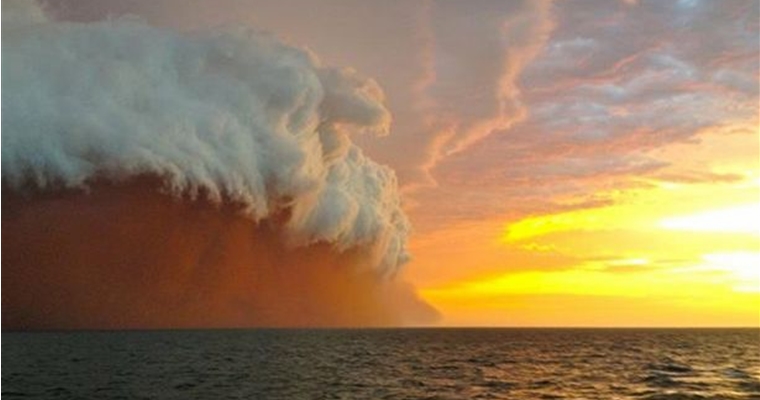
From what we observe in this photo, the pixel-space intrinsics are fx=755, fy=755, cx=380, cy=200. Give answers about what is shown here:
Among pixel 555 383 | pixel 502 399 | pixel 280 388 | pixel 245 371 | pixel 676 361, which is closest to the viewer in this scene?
pixel 502 399

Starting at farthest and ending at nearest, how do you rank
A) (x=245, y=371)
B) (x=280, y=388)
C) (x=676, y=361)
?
(x=676, y=361), (x=245, y=371), (x=280, y=388)

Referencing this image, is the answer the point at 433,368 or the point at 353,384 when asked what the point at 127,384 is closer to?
the point at 353,384

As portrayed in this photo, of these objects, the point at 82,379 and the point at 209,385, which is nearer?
the point at 209,385

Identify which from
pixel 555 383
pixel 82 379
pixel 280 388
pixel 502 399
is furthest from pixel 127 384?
pixel 555 383

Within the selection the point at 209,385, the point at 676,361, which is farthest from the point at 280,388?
the point at 676,361

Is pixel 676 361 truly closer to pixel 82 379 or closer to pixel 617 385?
pixel 617 385

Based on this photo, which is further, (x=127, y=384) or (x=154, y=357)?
(x=154, y=357)

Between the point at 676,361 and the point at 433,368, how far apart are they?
29.9 meters

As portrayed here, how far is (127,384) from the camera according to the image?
52250mm

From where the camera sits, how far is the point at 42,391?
1839 inches

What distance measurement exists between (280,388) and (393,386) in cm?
764

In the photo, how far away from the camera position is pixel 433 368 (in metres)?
68.9

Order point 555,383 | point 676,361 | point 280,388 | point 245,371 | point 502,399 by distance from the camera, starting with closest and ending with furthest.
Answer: point 502,399 → point 280,388 → point 555,383 → point 245,371 → point 676,361

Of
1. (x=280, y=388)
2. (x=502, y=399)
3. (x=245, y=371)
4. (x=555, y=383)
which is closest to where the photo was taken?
(x=502, y=399)
